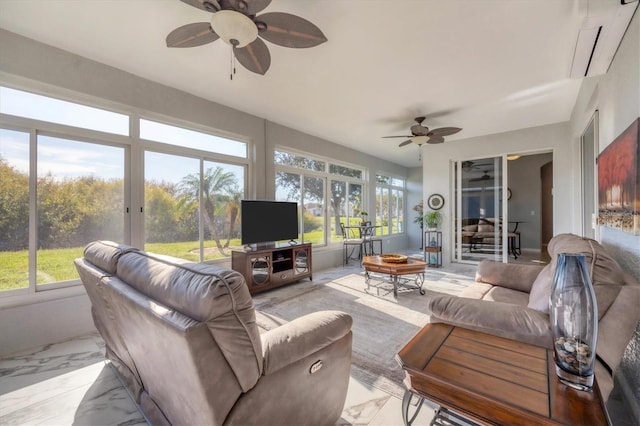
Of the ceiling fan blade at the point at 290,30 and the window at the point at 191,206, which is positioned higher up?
the ceiling fan blade at the point at 290,30

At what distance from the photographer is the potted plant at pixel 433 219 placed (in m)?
5.93

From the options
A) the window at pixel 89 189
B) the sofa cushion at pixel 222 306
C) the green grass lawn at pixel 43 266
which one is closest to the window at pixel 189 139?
the window at pixel 89 189

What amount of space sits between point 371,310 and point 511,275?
148 centimetres

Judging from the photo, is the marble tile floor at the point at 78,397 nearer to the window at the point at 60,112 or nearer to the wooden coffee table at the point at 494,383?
the wooden coffee table at the point at 494,383

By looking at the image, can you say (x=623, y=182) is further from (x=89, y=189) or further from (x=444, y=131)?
(x=89, y=189)

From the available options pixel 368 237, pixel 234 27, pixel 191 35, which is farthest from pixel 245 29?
pixel 368 237

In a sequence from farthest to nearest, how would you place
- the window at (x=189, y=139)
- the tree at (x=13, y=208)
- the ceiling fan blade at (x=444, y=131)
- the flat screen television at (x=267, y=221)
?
the ceiling fan blade at (x=444, y=131) → the flat screen television at (x=267, y=221) → the window at (x=189, y=139) → the tree at (x=13, y=208)

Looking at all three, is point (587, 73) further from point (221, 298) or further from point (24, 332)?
point (24, 332)

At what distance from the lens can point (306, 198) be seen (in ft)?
18.1

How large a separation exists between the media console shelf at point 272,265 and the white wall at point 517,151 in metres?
3.33

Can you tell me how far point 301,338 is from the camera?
47.1 inches

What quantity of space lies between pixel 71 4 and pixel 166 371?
9.20ft

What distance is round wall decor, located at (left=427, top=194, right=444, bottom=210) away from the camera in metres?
5.96

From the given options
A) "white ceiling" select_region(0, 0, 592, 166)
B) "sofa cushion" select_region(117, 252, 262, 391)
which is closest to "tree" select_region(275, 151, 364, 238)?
"white ceiling" select_region(0, 0, 592, 166)
